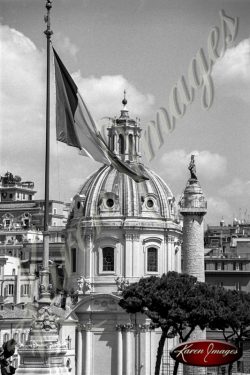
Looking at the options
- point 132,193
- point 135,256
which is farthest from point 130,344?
point 132,193

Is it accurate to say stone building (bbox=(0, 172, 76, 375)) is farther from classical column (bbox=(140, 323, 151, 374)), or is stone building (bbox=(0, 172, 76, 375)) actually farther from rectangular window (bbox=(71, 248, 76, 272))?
classical column (bbox=(140, 323, 151, 374))

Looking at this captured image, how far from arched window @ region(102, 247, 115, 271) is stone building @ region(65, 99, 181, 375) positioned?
0.09m

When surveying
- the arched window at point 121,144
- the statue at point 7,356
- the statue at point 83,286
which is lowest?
the statue at point 7,356

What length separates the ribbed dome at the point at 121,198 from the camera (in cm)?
7700

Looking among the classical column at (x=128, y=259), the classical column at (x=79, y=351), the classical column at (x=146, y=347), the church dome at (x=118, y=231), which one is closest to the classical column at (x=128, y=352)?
the classical column at (x=146, y=347)

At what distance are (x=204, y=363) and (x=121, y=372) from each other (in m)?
46.1

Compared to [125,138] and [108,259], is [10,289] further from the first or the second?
[125,138]

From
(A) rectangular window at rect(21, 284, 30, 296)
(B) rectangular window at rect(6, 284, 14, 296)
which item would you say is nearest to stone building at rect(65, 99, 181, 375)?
(A) rectangular window at rect(21, 284, 30, 296)

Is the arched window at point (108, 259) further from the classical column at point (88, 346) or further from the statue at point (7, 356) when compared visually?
the statue at point (7, 356)

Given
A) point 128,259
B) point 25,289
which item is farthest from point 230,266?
point 25,289

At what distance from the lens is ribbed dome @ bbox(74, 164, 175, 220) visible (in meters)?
77.0

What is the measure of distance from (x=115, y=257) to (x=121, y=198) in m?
5.45

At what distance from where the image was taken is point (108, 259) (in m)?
75.7

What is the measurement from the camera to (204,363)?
28000 mm
